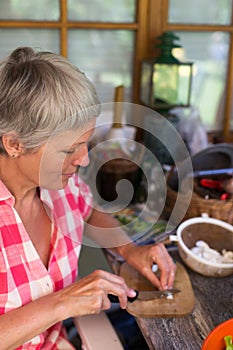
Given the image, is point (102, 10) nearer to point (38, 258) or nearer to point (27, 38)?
point (27, 38)

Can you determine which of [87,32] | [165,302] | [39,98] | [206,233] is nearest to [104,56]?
[87,32]

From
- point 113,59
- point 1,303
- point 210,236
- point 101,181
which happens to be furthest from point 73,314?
point 113,59

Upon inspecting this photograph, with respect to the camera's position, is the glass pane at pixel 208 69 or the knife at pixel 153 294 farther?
the glass pane at pixel 208 69

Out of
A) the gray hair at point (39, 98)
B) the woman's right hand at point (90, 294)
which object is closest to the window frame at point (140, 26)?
the gray hair at point (39, 98)

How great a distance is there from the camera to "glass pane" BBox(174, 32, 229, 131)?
200 centimetres

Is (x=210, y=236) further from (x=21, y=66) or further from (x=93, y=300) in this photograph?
(x=21, y=66)

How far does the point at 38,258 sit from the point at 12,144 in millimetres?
282

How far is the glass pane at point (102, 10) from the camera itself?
1.83 m

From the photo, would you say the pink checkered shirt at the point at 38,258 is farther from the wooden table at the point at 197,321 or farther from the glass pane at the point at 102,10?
the glass pane at the point at 102,10

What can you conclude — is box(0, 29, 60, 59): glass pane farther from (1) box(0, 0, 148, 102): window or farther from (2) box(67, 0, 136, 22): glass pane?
(2) box(67, 0, 136, 22): glass pane

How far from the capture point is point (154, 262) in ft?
4.09

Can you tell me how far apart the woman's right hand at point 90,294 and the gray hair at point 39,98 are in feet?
1.03

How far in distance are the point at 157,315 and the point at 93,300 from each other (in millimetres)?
172

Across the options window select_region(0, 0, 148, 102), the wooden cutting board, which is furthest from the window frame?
the wooden cutting board
